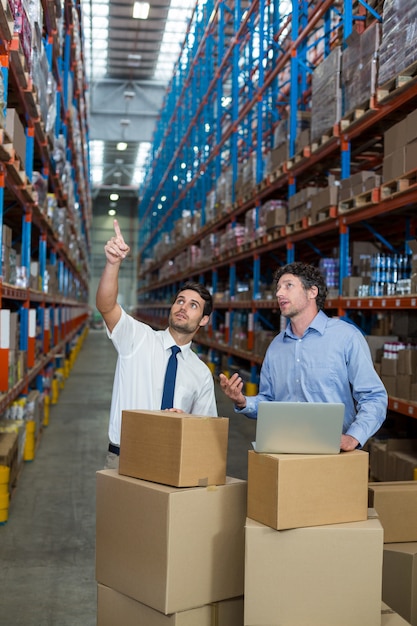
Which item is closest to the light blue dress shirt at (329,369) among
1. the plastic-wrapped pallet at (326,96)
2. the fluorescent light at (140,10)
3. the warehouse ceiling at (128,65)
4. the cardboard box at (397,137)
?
the cardboard box at (397,137)

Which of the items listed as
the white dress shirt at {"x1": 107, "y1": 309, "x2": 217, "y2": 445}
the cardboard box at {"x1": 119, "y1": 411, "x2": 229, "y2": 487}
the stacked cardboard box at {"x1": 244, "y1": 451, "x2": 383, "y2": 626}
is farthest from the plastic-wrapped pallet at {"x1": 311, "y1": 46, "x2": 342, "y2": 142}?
the stacked cardboard box at {"x1": 244, "y1": 451, "x2": 383, "y2": 626}

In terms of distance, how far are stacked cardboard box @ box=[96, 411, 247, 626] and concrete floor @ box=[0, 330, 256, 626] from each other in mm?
1255

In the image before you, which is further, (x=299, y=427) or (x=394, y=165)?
(x=394, y=165)

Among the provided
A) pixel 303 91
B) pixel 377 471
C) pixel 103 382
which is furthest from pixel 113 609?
pixel 103 382

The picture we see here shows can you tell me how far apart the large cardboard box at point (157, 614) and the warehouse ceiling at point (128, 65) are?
67.7ft

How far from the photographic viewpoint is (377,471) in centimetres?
561

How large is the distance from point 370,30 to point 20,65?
291 cm

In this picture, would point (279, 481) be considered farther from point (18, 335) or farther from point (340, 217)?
point (18, 335)

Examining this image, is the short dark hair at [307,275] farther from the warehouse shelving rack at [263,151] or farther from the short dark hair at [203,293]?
the warehouse shelving rack at [263,151]

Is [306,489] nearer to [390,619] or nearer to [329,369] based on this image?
[390,619]

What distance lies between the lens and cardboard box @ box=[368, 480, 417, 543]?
2.84 meters

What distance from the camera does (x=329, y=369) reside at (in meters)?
3.03

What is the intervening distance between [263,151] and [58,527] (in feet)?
38.5

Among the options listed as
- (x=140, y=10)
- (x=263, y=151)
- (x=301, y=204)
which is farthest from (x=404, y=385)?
(x=140, y=10)
